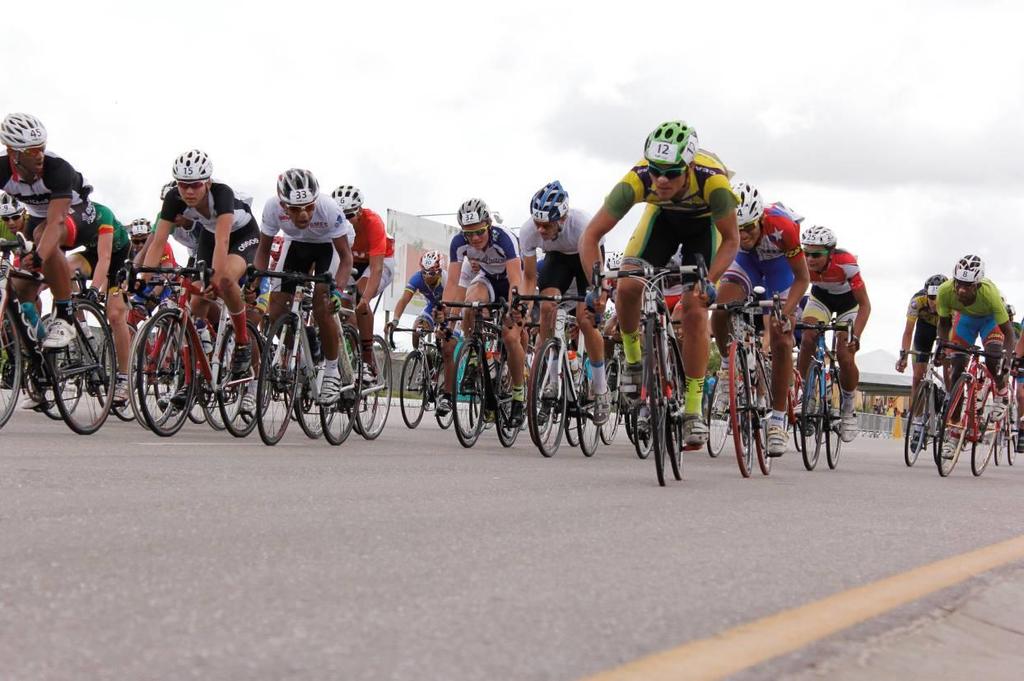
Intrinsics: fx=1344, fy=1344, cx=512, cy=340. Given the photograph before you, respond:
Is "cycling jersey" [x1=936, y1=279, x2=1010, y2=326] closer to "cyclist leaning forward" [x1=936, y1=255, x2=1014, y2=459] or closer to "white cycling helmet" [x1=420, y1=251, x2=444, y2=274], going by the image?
"cyclist leaning forward" [x1=936, y1=255, x2=1014, y2=459]

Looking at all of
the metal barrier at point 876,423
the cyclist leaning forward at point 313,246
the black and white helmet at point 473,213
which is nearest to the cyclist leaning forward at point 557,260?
the black and white helmet at point 473,213

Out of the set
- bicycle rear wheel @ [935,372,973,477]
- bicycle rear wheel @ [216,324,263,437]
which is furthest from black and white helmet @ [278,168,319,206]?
bicycle rear wheel @ [935,372,973,477]

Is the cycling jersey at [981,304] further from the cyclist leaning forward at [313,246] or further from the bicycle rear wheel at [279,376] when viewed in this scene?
the bicycle rear wheel at [279,376]

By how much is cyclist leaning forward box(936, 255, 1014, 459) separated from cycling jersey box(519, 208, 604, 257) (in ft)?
12.1

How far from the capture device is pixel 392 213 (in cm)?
6894

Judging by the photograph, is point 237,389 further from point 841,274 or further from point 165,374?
point 841,274

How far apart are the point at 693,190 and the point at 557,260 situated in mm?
3625

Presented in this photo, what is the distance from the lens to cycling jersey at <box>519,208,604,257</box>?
11773mm

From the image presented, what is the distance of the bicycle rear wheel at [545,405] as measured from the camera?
10.2 metres

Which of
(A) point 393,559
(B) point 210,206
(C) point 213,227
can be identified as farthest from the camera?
(C) point 213,227

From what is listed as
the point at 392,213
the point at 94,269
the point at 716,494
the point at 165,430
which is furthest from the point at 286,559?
the point at 392,213

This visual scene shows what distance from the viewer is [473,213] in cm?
1284

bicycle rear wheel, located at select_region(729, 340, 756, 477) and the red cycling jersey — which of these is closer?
bicycle rear wheel, located at select_region(729, 340, 756, 477)

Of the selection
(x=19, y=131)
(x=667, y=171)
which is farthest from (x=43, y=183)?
(x=667, y=171)
